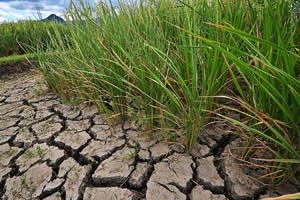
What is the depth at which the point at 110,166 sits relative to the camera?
1.23 metres

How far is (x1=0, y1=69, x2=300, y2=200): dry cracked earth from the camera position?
1.08 metres

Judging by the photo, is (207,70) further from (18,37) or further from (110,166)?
(18,37)

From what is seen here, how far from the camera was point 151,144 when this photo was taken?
1.32 meters

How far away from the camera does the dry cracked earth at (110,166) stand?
42.6 inches

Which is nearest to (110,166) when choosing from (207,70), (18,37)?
(207,70)

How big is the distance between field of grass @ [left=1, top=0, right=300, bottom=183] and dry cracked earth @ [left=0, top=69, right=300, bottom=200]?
9 cm

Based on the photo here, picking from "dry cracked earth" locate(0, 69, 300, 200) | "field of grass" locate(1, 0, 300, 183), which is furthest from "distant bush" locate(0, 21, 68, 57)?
"dry cracked earth" locate(0, 69, 300, 200)

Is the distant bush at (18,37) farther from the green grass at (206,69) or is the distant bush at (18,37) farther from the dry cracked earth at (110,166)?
the dry cracked earth at (110,166)

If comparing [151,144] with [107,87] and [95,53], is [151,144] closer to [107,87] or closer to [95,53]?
[107,87]

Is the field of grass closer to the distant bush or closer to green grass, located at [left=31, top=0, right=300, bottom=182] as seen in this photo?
green grass, located at [left=31, top=0, right=300, bottom=182]

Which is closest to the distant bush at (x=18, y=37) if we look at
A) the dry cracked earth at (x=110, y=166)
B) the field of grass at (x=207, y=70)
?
the field of grass at (x=207, y=70)

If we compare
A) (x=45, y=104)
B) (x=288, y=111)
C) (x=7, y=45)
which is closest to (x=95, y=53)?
(x=45, y=104)

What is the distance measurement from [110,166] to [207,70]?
60 centimetres

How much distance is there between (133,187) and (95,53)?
789 millimetres
